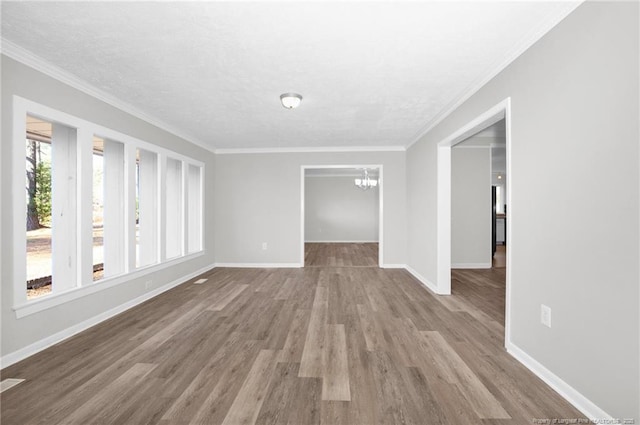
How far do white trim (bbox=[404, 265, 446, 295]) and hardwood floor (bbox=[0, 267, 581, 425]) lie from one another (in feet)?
1.98

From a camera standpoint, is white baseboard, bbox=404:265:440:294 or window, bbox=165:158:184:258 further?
window, bbox=165:158:184:258

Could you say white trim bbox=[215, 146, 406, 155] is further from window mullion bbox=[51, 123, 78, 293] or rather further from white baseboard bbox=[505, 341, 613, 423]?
white baseboard bbox=[505, 341, 613, 423]

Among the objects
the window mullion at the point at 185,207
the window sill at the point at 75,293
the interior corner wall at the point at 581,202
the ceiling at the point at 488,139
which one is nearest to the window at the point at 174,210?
the window mullion at the point at 185,207

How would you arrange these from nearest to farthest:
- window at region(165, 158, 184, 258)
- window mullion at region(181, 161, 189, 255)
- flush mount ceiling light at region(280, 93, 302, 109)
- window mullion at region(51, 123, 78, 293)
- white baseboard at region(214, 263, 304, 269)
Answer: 1. window mullion at region(51, 123, 78, 293)
2. flush mount ceiling light at region(280, 93, 302, 109)
3. window at region(165, 158, 184, 258)
4. window mullion at region(181, 161, 189, 255)
5. white baseboard at region(214, 263, 304, 269)

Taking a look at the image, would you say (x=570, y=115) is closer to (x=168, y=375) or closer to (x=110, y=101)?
(x=168, y=375)

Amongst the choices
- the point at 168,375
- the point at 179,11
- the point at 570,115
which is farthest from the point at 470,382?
the point at 179,11

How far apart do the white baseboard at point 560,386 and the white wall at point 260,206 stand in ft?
14.5

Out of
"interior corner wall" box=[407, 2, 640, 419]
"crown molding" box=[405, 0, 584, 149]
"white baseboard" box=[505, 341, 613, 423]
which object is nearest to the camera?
"interior corner wall" box=[407, 2, 640, 419]

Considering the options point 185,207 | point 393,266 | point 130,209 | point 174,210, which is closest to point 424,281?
point 393,266

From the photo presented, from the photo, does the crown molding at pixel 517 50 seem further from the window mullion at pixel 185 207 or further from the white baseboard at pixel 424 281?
the window mullion at pixel 185 207

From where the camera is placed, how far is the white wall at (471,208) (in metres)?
6.03

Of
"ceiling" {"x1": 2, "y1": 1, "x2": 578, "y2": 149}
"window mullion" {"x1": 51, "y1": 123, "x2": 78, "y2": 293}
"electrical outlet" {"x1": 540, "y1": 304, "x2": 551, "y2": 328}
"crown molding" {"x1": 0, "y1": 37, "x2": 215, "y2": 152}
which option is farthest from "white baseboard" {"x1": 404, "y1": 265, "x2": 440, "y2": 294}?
"crown molding" {"x1": 0, "y1": 37, "x2": 215, "y2": 152}

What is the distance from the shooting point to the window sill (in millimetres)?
2439

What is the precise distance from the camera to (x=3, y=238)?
2.27 metres
